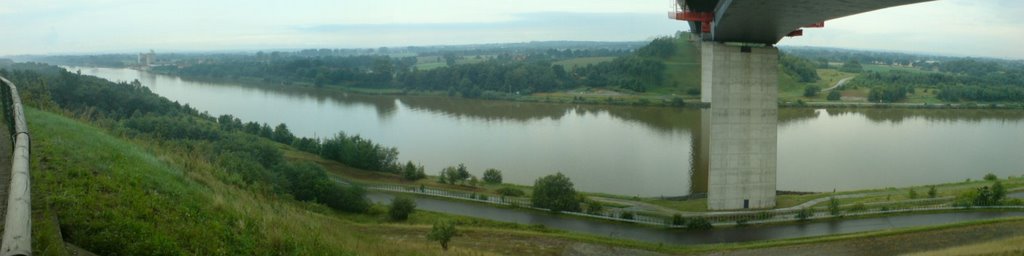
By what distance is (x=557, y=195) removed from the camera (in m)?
11.7

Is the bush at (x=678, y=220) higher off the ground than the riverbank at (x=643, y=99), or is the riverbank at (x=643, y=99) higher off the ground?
the riverbank at (x=643, y=99)

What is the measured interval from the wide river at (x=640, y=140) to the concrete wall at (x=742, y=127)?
2.37m

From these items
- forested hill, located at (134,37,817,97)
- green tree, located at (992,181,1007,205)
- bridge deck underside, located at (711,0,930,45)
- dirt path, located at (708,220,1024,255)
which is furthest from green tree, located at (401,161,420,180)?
forested hill, located at (134,37,817,97)

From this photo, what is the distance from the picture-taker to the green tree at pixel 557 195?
11672mm

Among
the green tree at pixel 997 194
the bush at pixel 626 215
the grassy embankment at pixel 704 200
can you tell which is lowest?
the grassy embankment at pixel 704 200

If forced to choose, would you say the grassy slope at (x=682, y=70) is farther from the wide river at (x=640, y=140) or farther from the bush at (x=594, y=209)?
the bush at (x=594, y=209)

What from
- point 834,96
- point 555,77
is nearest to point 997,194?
point 834,96

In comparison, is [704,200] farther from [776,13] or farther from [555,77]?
[555,77]

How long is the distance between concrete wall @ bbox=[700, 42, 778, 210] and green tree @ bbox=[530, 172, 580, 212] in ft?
8.24

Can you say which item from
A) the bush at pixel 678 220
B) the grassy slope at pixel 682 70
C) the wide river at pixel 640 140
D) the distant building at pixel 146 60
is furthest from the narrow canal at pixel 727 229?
the distant building at pixel 146 60

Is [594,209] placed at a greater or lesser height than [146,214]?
lesser

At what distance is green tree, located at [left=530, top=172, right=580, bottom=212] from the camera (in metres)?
11.7

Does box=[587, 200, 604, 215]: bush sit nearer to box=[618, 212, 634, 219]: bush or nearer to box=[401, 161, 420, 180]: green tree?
box=[618, 212, 634, 219]: bush

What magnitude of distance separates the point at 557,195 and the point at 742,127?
11.7 ft
